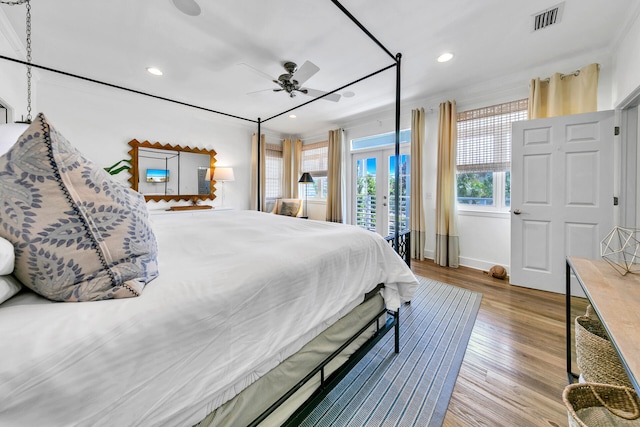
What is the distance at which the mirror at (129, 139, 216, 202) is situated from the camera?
152 inches

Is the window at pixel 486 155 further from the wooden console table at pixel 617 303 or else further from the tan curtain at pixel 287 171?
the tan curtain at pixel 287 171

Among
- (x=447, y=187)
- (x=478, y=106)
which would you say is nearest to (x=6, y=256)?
(x=447, y=187)

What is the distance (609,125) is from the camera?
2.41 meters

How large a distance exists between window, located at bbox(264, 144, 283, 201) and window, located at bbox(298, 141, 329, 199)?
55 centimetres

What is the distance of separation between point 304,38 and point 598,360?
3.08 meters

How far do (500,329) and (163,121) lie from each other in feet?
17.3

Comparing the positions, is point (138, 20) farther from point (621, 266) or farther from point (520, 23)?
point (621, 266)

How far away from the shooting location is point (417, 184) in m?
3.95

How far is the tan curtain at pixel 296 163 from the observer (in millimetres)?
5859

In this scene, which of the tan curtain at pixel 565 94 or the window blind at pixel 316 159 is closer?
the tan curtain at pixel 565 94

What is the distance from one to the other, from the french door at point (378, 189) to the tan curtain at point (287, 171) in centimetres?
163

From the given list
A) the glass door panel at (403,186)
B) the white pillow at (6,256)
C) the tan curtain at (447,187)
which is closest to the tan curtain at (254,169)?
the glass door panel at (403,186)

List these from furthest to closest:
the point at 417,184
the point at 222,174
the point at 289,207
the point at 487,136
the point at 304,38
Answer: the point at 289,207 < the point at 222,174 < the point at 417,184 < the point at 487,136 < the point at 304,38

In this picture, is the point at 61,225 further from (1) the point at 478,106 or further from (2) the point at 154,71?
(1) the point at 478,106
